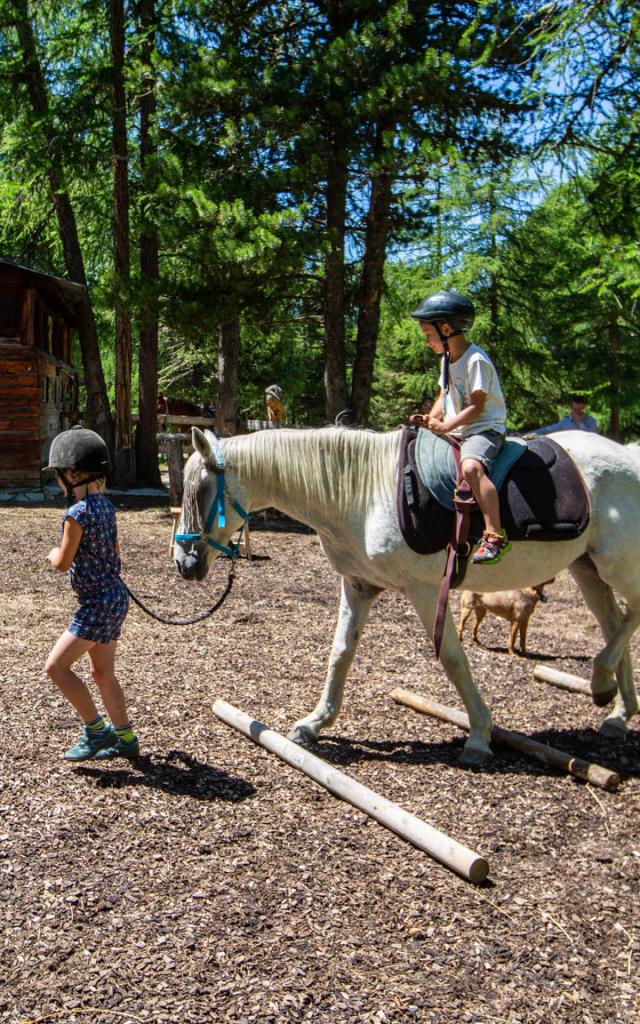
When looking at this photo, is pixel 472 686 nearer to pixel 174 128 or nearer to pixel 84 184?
pixel 174 128

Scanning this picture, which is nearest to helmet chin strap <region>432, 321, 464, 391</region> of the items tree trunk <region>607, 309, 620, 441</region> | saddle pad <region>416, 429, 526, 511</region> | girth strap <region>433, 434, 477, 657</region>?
saddle pad <region>416, 429, 526, 511</region>

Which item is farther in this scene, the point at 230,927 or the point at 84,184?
the point at 84,184

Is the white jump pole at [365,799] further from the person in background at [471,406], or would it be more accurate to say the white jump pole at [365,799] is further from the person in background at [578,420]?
the person in background at [578,420]

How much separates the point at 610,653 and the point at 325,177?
10964 mm

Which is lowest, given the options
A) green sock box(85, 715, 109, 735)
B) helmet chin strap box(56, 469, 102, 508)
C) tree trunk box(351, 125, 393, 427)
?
green sock box(85, 715, 109, 735)

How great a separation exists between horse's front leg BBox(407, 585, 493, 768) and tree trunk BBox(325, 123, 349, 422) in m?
10.3

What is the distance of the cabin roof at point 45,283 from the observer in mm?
18220

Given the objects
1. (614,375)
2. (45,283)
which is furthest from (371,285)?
(614,375)

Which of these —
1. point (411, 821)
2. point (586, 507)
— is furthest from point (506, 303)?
point (411, 821)

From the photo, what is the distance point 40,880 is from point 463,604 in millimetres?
4835

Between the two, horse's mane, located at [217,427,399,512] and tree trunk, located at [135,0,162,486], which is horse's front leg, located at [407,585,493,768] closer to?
horse's mane, located at [217,427,399,512]

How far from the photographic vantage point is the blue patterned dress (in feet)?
14.4

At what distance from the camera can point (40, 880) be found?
137 inches

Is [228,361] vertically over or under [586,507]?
over
